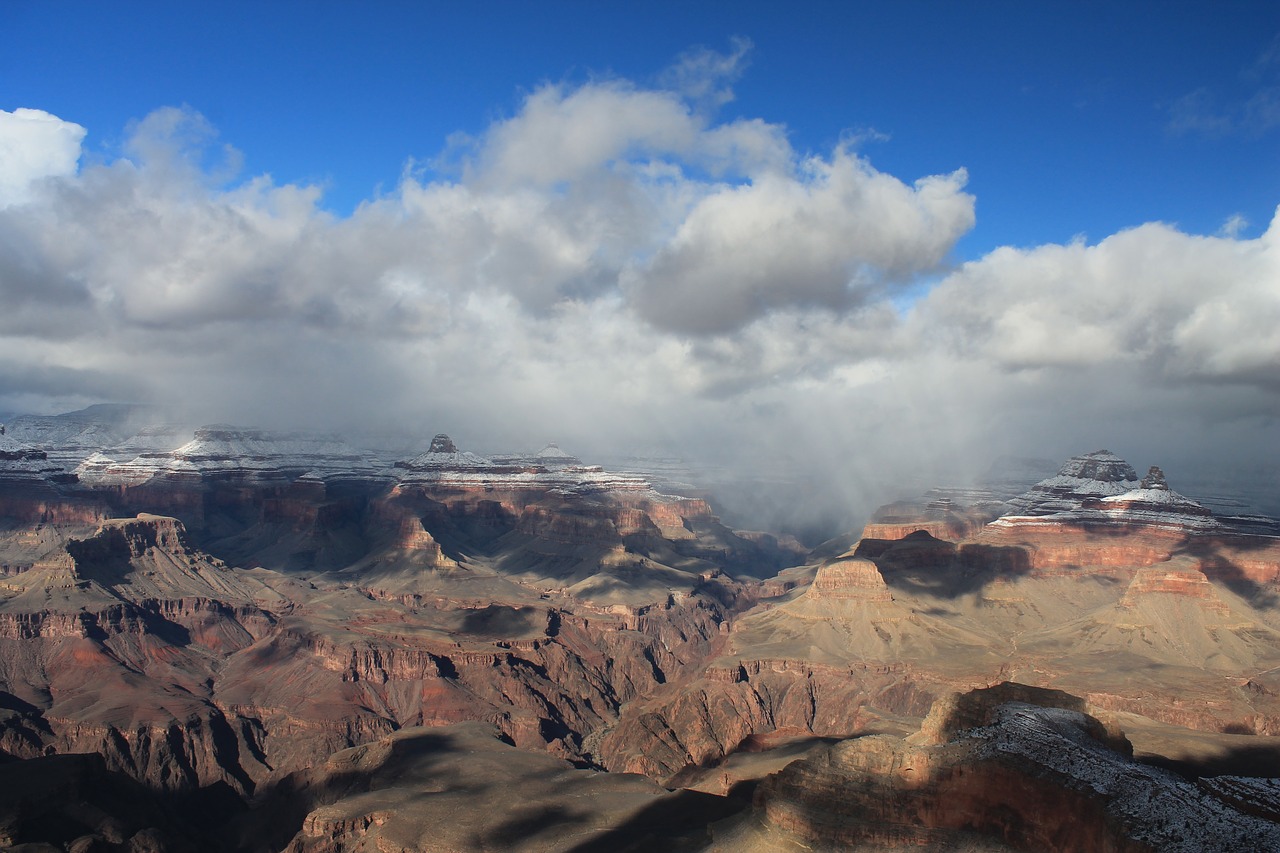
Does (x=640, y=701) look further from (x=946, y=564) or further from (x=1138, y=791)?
(x=1138, y=791)

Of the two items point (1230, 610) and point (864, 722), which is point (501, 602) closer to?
point (864, 722)

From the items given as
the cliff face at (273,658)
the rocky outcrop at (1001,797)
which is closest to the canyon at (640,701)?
the rocky outcrop at (1001,797)

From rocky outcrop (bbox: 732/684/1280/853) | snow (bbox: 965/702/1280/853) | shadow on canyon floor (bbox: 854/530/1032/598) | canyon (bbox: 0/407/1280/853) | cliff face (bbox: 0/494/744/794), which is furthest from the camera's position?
shadow on canyon floor (bbox: 854/530/1032/598)

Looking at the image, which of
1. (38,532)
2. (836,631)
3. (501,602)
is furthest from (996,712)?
(38,532)

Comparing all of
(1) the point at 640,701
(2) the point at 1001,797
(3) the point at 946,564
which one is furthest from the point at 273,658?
(3) the point at 946,564

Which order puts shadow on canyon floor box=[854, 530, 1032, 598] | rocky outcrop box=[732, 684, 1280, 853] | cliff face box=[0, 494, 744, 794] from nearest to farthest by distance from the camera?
1. rocky outcrop box=[732, 684, 1280, 853]
2. cliff face box=[0, 494, 744, 794]
3. shadow on canyon floor box=[854, 530, 1032, 598]

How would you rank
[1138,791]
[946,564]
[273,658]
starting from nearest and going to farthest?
1. [1138,791]
2. [273,658]
3. [946,564]

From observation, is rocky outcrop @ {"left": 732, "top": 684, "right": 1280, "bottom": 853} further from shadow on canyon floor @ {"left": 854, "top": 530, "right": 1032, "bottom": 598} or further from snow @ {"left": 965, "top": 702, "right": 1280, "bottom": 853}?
shadow on canyon floor @ {"left": 854, "top": 530, "right": 1032, "bottom": 598}

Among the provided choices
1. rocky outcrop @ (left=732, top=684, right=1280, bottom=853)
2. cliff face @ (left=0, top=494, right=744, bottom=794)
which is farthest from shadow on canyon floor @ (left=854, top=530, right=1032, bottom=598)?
rocky outcrop @ (left=732, top=684, right=1280, bottom=853)

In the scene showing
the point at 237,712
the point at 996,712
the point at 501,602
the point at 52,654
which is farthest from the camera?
the point at 501,602
